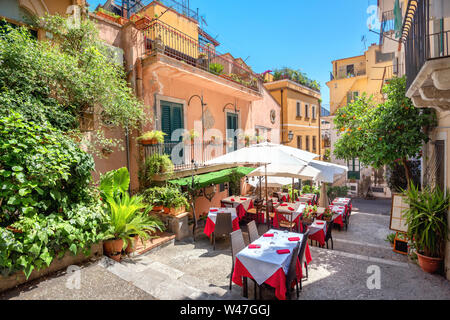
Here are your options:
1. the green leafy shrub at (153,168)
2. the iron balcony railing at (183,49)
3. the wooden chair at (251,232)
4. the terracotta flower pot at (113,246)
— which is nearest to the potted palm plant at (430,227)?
the wooden chair at (251,232)

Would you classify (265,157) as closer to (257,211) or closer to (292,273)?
(257,211)

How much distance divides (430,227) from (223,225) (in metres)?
5.17

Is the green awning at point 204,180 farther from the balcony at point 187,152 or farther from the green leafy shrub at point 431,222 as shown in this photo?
the green leafy shrub at point 431,222

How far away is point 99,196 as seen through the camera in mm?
5828

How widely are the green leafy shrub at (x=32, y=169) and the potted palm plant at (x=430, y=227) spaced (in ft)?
25.3

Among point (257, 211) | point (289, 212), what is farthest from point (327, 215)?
point (257, 211)

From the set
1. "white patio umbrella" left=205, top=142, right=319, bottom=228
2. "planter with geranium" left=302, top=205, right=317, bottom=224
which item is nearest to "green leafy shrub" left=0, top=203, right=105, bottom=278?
"white patio umbrella" left=205, top=142, right=319, bottom=228

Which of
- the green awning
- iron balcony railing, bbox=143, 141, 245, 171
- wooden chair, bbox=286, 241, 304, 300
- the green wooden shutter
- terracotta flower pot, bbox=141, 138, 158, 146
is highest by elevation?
the green wooden shutter

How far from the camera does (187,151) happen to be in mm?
10211

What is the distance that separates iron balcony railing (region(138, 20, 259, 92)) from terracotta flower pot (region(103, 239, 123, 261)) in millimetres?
6536

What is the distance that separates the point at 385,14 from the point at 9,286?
1813 centimetres

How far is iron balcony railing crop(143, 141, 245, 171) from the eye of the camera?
847 centimetres
